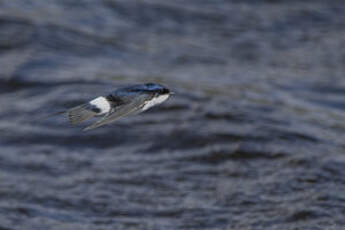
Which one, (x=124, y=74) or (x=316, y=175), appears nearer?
(x=316, y=175)

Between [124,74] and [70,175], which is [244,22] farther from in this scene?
[70,175]

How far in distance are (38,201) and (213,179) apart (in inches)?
36.1

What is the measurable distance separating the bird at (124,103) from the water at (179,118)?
1.27 meters

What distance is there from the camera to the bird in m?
2.64

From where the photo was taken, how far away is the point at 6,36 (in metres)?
6.18

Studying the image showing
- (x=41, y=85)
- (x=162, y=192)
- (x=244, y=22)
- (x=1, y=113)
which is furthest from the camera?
(x=244, y=22)

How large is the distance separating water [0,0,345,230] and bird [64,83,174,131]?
127 centimetres

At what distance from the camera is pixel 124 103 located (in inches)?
106

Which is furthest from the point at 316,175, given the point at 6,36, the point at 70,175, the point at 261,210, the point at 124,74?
the point at 6,36

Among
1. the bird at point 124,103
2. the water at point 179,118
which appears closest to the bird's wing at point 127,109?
the bird at point 124,103

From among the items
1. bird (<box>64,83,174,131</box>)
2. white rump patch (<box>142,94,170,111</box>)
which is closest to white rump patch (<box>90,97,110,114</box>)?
bird (<box>64,83,174,131</box>)

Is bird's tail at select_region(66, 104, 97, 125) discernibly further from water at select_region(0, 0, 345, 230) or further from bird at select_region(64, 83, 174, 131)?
water at select_region(0, 0, 345, 230)

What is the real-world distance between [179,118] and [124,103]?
252 centimetres

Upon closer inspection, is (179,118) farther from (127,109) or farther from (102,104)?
(127,109)
